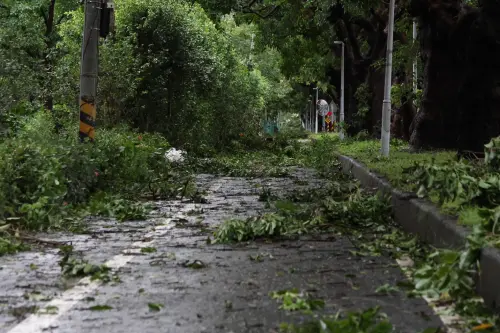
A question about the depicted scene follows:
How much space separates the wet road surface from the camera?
16.3 ft

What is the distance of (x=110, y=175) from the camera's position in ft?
47.2

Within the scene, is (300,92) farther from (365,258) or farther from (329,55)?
(365,258)

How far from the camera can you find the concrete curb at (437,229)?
5156 mm

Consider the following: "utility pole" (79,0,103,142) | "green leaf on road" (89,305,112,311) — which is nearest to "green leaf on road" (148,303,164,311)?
"green leaf on road" (89,305,112,311)

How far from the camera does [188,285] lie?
6.16 meters

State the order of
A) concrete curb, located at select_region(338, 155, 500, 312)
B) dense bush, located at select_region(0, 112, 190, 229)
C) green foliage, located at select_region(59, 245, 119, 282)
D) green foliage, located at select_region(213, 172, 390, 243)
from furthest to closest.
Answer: dense bush, located at select_region(0, 112, 190, 229)
green foliage, located at select_region(213, 172, 390, 243)
green foliage, located at select_region(59, 245, 119, 282)
concrete curb, located at select_region(338, 155, 500, 312)

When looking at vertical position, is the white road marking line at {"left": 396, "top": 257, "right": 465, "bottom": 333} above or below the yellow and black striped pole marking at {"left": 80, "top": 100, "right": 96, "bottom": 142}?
below

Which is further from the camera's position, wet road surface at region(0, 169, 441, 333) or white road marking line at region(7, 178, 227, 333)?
wet road surface at region(0, 169, 441, 333)

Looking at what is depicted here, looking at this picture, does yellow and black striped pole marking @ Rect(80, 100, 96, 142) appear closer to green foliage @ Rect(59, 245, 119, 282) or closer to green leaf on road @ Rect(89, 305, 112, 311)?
green foliage @ Rect(59, 245, 119, 282)

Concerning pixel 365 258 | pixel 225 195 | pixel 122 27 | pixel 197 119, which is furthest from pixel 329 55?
pixel 365 258

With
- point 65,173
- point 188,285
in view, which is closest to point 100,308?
point 188,285

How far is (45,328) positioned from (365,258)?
11.9 feet

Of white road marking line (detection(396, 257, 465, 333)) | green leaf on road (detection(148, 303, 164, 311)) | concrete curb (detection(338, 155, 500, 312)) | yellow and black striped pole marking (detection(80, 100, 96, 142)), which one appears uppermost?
yellow and black striped pole marking (detection(80, 100, 96, 142))

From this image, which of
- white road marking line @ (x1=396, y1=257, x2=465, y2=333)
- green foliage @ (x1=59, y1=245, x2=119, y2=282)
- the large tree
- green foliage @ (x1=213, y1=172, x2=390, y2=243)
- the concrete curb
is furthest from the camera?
the large tree
